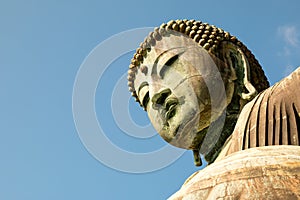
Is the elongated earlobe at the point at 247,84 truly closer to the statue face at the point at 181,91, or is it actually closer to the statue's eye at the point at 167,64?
the statue face at the point at 181,91

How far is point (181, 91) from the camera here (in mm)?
6984

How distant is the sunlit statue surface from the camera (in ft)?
20.1

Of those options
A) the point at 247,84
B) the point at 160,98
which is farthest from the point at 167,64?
the point at 247,84

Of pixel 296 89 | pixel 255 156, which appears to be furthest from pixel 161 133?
pixel 255 156

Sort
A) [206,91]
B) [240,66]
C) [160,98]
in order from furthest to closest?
[240,66] < [160,98] < [206,91]

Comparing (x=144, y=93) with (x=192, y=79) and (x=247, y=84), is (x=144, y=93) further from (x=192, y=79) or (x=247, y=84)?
(x=247, y=84)

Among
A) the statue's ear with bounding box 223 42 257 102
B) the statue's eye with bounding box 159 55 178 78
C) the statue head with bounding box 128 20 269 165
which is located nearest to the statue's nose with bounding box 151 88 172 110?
the statue head with bounding box 128 20 269 165

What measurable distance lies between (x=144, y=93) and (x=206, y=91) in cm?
95

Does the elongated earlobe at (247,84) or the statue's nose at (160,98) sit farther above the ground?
the statue's nose at (160,98)

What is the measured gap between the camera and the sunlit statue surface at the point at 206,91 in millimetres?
6121

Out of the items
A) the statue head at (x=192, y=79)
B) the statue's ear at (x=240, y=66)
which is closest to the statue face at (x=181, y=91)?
the statue head at (x=192, y=79)

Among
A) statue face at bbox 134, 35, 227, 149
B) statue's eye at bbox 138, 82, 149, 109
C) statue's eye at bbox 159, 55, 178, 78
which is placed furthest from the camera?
statue's eye at bbox 138, 82, 149, 109

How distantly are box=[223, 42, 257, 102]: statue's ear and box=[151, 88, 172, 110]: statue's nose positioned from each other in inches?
31.6

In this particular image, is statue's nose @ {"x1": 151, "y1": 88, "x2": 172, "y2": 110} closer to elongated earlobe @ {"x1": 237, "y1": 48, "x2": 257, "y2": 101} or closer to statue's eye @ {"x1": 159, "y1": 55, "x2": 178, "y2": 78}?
statue's eye @ {"x1": 159, "y1": 55, "x2": 178, "y2": 78}
